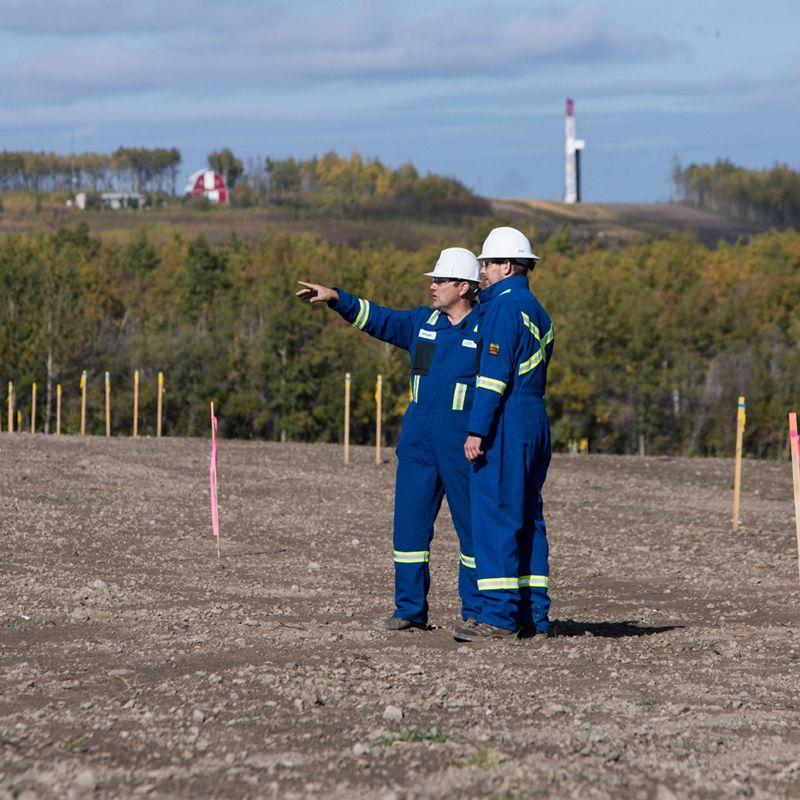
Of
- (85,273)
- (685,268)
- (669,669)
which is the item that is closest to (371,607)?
(669,669)

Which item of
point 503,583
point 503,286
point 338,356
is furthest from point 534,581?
point 338,356

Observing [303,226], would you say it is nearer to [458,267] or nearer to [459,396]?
[458,267]

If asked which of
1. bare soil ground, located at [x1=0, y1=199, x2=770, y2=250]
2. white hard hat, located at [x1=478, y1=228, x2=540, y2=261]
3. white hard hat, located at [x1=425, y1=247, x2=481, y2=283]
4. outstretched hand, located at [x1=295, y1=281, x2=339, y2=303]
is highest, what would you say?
bare soil ground, located at [x1=0, y1=199, x2=770, y2=250]

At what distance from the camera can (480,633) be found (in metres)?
8.55

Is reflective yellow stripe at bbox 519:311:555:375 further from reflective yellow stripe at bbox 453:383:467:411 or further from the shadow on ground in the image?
the shadow on ground

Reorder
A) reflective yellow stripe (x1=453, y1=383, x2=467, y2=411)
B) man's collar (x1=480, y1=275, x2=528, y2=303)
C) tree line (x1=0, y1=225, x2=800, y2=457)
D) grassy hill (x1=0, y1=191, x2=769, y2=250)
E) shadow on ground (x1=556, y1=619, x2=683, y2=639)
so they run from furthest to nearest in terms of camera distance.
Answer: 1. grassy hill (x1=0, y1=191, x2=769, y2=250)
2. tree line (x1=0, y1=225, x2=800, y2=457)
3. shadow on ground (x1=556, y1=619, x2=683, y2=639)
4. reflective yellow stripe (x1=453, y1=383, x2=467, y2=411)
5. man's collar (x1=480, y1=275, x2=528, y2=303)

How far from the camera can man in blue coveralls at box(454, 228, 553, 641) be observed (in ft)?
27.4

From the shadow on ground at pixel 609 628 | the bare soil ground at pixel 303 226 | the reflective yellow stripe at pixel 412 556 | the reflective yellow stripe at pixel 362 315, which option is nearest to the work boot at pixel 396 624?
the reflective yellow stripe at pixel 412 556

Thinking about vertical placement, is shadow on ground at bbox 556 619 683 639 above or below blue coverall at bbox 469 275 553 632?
below

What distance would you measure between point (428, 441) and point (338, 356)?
245 feet

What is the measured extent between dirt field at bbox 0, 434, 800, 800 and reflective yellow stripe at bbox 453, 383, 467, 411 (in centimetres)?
136

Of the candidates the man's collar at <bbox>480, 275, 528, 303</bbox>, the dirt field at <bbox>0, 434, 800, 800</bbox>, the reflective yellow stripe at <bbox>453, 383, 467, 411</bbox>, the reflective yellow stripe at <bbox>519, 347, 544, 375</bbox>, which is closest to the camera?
the dirt field at <bbox>0, 434, 800, 800</bbox>

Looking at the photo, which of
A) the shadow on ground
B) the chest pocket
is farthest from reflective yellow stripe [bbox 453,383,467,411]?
the shadow on ground

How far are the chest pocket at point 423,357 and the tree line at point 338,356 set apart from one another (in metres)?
60.0
